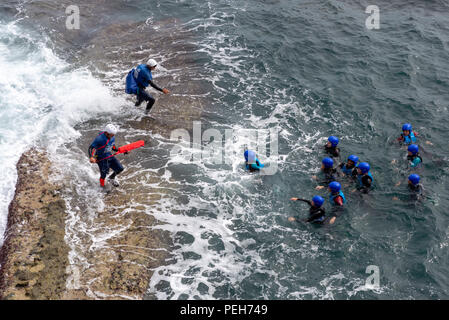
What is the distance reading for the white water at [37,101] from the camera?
11.9 meters

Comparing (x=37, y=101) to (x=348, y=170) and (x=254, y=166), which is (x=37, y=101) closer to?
(x=254, y=166)

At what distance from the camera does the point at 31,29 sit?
19.3 meters

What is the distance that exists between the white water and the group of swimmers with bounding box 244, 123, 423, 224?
252 inches

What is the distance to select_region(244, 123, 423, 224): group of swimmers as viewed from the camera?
10.4 m

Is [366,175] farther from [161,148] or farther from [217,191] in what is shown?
[161,148]

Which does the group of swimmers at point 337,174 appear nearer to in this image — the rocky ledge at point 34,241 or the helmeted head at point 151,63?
the helmeted head at point 151,63

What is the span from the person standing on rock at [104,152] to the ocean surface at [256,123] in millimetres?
695

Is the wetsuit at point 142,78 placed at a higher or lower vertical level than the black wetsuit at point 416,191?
higher

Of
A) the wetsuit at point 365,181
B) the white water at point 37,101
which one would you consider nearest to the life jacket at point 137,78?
the white water at point 37,101

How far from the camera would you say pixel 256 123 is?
14.3m

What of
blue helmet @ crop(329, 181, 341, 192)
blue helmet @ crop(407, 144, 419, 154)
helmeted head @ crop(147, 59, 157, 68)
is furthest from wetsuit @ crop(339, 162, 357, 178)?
helmeted head @ crop(147, 59, 157, 68)

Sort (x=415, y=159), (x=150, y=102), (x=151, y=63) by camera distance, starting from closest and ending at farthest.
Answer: (x=415, y=159) < (x=151, y=63) < (x=150, y=102)

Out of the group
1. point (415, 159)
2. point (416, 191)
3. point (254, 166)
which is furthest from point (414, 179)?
point (254, 166)

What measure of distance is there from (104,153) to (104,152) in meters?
0.03
